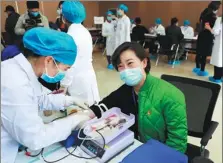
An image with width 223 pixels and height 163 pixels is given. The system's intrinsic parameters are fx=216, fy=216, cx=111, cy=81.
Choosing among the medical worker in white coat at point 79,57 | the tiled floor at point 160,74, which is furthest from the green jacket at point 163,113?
the tiled floor at point 160,74

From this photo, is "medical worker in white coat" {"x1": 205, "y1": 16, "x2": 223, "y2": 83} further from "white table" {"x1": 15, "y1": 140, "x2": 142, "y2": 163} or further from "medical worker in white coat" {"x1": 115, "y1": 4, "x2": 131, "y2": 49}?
"white table" {"x1": 15, "y1": 140, "x2": 142, "y2": 163}

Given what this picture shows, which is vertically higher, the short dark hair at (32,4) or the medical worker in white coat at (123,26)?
the short dark hair at (32,4)

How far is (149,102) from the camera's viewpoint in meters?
1.21

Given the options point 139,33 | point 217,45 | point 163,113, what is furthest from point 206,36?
point 163,113

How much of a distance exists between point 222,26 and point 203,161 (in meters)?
3.41

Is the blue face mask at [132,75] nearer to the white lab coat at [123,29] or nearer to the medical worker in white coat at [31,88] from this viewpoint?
the medical worker in white coat at [31,88]

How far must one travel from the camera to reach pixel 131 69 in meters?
1.31

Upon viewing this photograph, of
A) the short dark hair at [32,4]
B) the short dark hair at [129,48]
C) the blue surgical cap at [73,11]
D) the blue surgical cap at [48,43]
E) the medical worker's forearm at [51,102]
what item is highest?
the short dark hair at [32,4]

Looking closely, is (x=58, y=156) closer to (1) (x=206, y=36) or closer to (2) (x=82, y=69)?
(2) (x=82, y=69)

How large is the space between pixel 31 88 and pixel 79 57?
0.90 meters

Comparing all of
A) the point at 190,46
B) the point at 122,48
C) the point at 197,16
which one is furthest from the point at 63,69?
the point at 197,16

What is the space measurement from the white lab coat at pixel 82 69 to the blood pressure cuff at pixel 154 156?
89 centimetres

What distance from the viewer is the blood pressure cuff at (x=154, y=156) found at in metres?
0.90

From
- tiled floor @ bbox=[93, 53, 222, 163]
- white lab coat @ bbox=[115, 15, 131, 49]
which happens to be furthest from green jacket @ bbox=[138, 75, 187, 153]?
white lab coat @ bbox=[115, 15, 131, 49]
